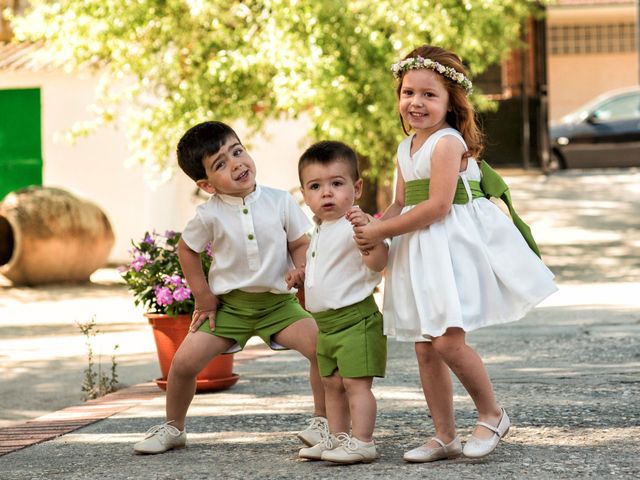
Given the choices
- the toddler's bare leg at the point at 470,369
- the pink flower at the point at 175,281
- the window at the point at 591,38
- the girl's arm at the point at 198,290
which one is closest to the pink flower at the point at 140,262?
the pink flower at the point at 175,281

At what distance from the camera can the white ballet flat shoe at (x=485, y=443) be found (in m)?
4.75

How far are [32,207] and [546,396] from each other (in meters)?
9.12

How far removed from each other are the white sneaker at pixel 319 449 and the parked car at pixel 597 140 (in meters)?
18.8

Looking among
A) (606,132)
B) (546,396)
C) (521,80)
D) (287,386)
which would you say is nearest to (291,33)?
(287,386)

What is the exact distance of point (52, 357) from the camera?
9.21 m

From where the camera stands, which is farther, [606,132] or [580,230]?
[606,132]

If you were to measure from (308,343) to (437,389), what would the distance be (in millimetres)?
569

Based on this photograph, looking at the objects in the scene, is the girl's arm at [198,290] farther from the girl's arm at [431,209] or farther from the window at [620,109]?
the window at [620,109]

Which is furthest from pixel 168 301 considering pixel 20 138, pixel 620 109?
pixel 620 109

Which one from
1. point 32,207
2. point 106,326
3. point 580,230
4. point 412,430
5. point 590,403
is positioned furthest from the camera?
point 580,230

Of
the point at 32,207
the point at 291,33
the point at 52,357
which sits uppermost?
the point at 291,33

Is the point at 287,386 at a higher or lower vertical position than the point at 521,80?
lower

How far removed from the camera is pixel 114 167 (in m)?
16.5

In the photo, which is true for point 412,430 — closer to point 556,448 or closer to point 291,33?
point 556,448
